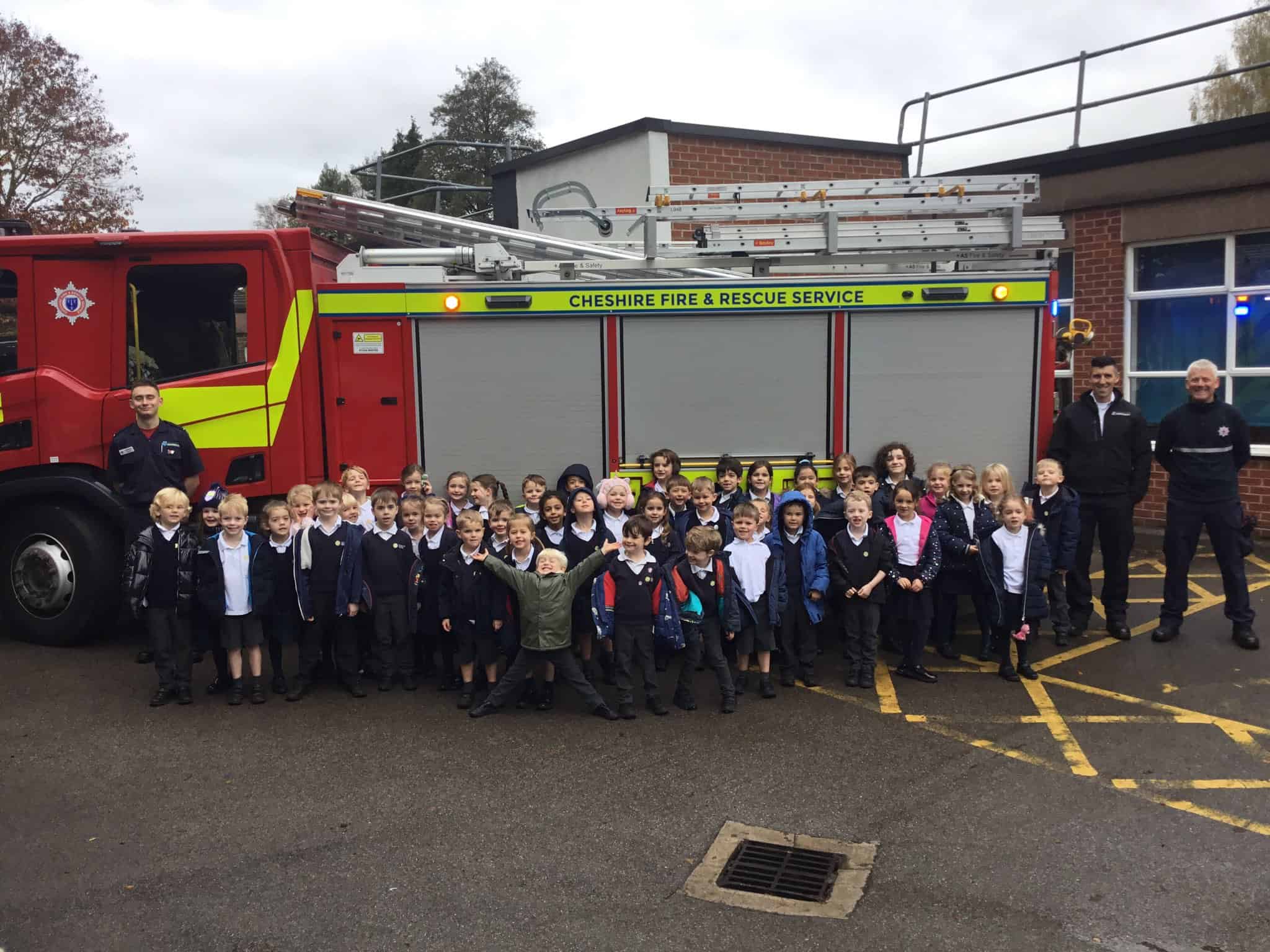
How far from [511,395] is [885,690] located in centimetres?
313

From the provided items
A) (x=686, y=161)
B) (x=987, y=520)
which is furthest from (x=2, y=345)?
(x=686, y=161)

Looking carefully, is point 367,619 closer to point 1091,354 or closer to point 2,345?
point 2,345

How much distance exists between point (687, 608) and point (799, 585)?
2.65 ft

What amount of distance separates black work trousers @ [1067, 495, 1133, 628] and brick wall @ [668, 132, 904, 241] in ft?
24.7

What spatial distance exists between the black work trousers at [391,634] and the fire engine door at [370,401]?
4.03 feet

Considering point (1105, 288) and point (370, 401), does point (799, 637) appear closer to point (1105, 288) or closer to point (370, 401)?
point (370, 401)

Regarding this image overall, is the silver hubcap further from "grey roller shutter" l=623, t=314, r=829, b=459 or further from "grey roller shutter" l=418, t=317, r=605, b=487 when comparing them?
"grey roller shutter" l=623, t=314, r=829, b=459

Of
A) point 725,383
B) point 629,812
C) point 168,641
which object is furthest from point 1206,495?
point 168,641

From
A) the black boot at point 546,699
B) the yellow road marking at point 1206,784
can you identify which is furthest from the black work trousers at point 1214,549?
the black boot at point 546,699

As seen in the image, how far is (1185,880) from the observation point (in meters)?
3.86

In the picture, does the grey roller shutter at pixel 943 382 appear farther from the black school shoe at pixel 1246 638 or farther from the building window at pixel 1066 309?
the building window at pixel 1066 309

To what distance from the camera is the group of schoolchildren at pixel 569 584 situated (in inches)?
227

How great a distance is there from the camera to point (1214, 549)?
694 centimetres

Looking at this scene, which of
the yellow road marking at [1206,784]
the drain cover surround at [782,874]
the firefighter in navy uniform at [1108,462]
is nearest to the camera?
the drain cover surround at [782,874]
